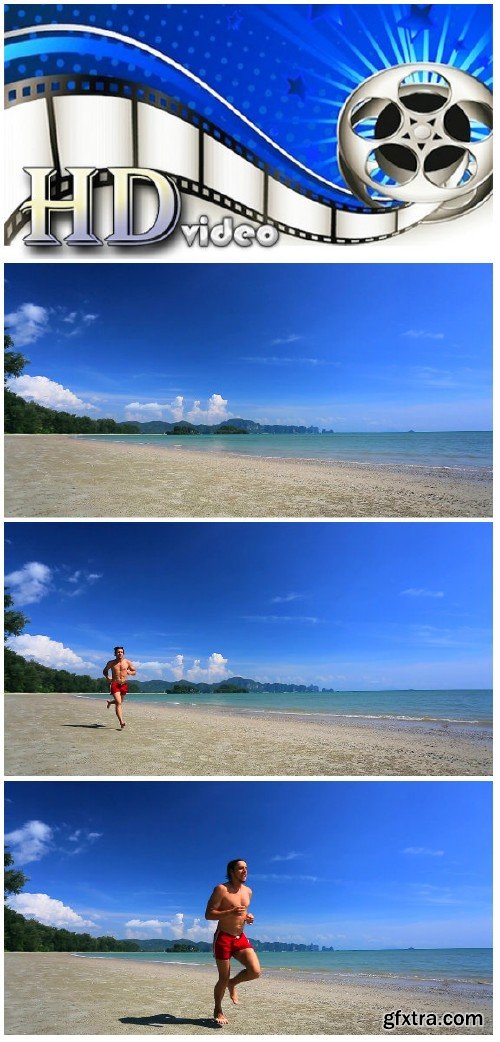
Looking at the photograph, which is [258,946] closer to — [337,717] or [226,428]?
[337,717]

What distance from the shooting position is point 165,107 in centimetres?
1498

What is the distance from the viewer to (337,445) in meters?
15.5

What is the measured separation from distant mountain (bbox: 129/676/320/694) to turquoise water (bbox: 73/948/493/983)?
8.10 ft

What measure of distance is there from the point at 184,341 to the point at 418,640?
3.65 m

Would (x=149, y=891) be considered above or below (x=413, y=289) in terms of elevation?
below

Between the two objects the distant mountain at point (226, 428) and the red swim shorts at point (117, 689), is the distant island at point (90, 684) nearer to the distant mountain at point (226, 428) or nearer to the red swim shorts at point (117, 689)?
the red swim shorts at point (117, 689)

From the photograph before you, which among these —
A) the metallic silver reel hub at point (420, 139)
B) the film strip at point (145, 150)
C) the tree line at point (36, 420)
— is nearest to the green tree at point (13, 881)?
the tree line at point (36, 420)

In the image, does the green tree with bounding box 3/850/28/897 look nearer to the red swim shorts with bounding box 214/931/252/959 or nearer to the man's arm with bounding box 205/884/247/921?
the man's arm with bounding box 205/884/247/921

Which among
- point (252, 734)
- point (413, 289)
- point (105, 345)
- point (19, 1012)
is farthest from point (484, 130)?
point (19, 1012)

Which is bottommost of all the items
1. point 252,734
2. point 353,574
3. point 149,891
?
point 149,891

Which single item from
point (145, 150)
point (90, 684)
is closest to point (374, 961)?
point (90, 684)

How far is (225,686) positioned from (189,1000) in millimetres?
2912

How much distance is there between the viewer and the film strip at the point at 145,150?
15.0 m

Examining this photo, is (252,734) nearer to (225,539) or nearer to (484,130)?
(225,539)
